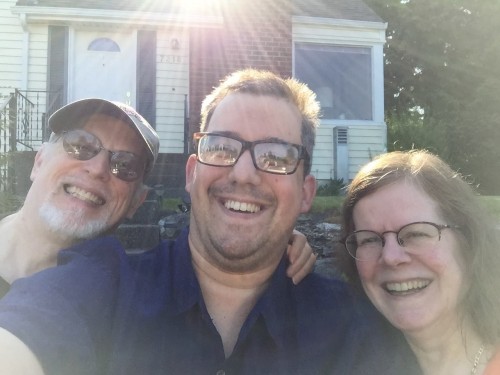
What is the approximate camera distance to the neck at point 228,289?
2229 mm

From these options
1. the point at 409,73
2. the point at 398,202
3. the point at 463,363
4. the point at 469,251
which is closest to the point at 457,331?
the point at 463,363

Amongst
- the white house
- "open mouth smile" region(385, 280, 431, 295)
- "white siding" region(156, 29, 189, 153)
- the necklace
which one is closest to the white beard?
"open mouth smile" region(385, 280, 431, 295)

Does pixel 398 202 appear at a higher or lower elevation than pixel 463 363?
higher

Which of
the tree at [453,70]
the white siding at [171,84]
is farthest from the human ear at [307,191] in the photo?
the tree at [453,70]

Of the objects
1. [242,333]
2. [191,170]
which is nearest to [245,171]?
[191,170]

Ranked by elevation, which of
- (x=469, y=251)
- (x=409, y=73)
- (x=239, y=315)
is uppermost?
(x=409, y=73)

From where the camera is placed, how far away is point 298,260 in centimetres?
235

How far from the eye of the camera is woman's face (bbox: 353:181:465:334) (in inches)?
85.0

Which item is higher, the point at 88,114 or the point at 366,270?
the point at 88,114

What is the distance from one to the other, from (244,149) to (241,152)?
0.02 m

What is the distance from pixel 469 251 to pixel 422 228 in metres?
0.24

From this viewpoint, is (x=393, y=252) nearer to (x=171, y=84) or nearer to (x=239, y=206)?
(x=239, y=206)

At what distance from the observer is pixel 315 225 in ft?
17.2

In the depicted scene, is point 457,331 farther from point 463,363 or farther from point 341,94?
point 341,94
